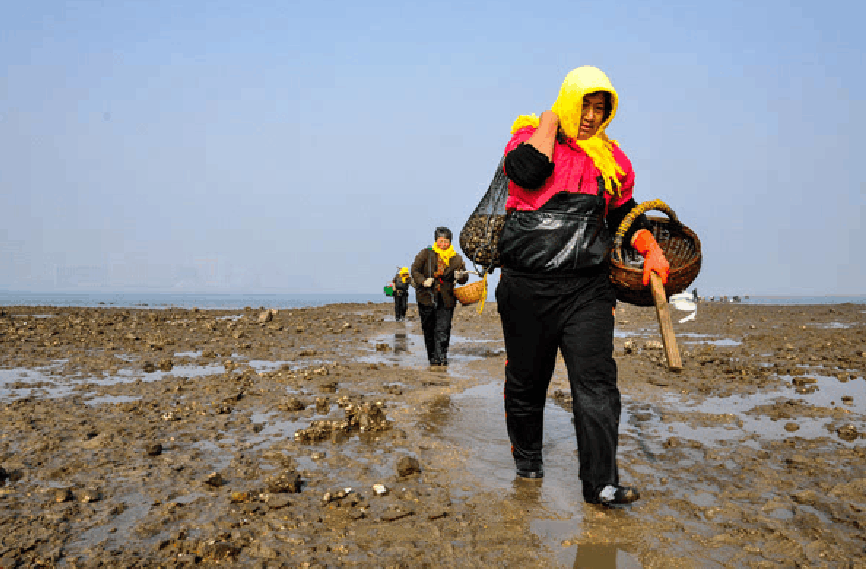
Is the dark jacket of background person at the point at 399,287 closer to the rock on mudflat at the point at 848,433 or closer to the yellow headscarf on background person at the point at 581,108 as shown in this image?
the rock on mudflat at the point at 848,433

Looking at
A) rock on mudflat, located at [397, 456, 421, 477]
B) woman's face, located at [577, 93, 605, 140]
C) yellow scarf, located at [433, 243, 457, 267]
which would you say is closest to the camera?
woman's face, located at [577, 93, 605, 140]

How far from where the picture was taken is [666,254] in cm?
391

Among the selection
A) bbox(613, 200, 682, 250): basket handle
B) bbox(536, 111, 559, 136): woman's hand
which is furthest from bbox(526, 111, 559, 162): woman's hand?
bbox(613, 200, 682, 250): basket handle

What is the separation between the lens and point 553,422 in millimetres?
5355

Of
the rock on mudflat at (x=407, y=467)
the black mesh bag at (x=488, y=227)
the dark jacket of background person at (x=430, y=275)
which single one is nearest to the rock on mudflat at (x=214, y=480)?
the rock on mudflat at (x=407, y=467)

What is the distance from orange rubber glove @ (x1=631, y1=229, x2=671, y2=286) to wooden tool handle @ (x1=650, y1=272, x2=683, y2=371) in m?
0.03

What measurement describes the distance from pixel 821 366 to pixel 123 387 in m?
9.79

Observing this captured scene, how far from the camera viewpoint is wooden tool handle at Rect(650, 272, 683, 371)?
3.24m

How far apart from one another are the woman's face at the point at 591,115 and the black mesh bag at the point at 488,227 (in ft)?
1.97

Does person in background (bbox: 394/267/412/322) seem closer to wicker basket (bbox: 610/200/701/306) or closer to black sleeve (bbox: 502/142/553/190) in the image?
wicker basket (bbox: 610/200/701/306)

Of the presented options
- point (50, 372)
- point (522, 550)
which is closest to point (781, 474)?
point (522, 550)

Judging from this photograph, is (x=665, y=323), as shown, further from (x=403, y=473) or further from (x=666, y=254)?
(x=403, y=473)

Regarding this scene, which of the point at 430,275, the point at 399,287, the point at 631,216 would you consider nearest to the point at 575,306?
the point at 631,216

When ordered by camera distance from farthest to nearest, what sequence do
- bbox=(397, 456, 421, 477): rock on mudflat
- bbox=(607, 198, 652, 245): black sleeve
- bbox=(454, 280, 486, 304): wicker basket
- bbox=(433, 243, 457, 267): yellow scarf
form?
bbox=(433, 243, 457, 267): yellow scarf
bbox=(454, 280, 486, 304): wicker basket
bbox=(397, 456, 421, 477): rock on mudflat
bbox=(607, 198, 652, 245): black sleeve
